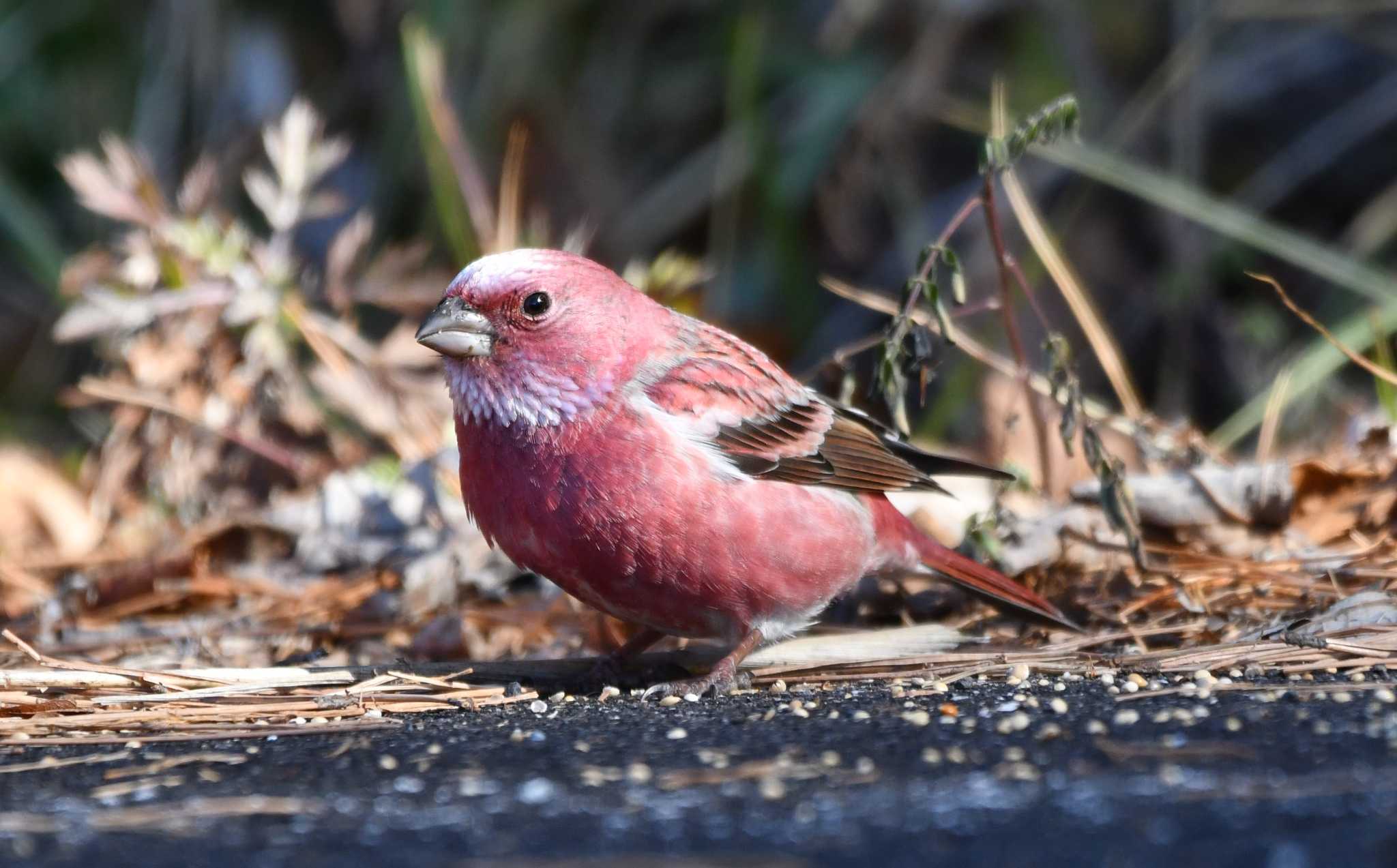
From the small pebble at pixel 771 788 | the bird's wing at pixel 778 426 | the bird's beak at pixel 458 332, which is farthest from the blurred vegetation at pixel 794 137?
the small pebble at pixel 771 788

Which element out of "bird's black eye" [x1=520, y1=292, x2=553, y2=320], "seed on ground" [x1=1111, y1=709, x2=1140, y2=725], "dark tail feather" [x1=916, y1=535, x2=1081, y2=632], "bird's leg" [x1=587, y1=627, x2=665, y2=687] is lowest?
"seed on ground" [x1=1111, y1=709, x2=1140, y2=725]

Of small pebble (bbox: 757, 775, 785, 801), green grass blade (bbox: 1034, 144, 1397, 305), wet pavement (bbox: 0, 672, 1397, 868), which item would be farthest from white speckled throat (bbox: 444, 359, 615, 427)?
green grass blade (bbox: 1034, 144, 1397, 305)

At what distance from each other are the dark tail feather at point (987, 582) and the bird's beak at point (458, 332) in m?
1.18

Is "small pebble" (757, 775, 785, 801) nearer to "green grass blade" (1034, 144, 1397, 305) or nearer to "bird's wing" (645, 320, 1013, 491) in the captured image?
"bird's wing" (645, 320, 1013, 491)

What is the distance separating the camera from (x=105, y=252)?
5332 millimetres

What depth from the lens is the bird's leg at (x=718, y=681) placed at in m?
3.36

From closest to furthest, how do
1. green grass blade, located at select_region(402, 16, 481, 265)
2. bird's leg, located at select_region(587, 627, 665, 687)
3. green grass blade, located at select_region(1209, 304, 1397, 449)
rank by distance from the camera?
bird's leg, located at select_region(587, 627, 665, 687)
green grass blade, located at select_region(1209, 304, 1397, 449)
green grass blade, located at select_region(402, 16, 481, 265)

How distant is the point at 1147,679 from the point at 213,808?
1.72 m

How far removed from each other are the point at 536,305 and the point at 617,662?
2.75ft

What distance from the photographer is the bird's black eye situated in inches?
143

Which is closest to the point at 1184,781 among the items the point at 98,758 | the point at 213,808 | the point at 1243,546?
the point at 213,808

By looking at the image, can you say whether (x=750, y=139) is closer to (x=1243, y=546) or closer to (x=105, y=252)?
(x=105, y=252)

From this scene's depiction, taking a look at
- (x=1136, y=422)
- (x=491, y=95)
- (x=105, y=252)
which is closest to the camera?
(x=1136, y=422)

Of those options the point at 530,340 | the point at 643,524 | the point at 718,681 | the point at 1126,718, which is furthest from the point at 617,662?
the point at 1126,718
